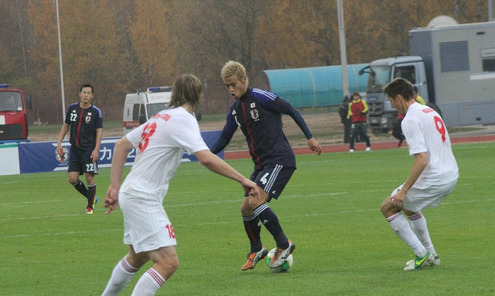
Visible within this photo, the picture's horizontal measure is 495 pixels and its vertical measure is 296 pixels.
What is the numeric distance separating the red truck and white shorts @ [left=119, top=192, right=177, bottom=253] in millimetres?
34190

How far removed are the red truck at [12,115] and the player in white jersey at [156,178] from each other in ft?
112

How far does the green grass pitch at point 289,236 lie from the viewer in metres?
9.27

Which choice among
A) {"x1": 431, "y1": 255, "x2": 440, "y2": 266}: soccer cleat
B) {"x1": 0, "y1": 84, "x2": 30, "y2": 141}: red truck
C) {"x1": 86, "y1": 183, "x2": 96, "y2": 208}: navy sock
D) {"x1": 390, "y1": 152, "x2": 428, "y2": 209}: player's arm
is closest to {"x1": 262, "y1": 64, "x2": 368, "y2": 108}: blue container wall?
{"x1": 0, "y1": 84, "x2": 30, "y2": 141}: red truck

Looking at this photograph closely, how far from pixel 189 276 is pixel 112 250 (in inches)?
96.9

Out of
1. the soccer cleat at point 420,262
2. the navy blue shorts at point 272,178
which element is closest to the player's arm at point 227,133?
the navy blue shorts at point 272,178

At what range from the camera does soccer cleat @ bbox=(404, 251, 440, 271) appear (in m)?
9.67

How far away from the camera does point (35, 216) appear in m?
16.9

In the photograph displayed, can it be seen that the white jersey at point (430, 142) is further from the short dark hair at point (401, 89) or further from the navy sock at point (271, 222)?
the navy sock at point (271, 222)

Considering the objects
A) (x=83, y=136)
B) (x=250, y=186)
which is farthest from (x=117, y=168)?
(x=83, y=136)

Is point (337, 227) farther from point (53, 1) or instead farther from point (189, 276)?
point (53, 1)

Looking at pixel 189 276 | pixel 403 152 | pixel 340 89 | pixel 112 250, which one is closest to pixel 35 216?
pixel 112 250

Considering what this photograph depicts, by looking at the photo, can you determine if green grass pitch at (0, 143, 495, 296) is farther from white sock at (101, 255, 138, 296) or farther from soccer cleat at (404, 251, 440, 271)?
white sock at (101, 255, 138, 296)

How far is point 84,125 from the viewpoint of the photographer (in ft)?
54.5

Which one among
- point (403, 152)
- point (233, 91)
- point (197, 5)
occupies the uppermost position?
point (197, 5)
